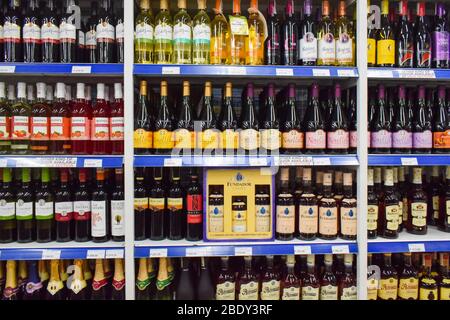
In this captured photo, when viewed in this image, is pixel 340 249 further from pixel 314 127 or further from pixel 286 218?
pixel 314 127

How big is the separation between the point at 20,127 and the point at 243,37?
4.23 ft

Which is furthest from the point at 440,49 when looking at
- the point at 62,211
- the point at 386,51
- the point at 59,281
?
the point at 59,281

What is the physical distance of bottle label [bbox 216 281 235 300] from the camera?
1.83m

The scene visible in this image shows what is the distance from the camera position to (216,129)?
191 cm

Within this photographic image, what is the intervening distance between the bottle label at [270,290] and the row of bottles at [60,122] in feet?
3.53

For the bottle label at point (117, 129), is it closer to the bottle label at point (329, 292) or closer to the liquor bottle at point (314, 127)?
the liquor bottle at point (314, 127)

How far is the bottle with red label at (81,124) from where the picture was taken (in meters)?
1.80

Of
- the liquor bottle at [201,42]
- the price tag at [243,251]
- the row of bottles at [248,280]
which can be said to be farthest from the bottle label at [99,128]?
the price tag at [243,251]

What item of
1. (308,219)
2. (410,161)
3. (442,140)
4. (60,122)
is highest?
(60,122)

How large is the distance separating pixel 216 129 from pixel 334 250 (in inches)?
35.7

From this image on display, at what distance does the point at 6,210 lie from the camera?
179 centimetres

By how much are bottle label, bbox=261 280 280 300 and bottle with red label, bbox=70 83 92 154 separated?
1.19 m

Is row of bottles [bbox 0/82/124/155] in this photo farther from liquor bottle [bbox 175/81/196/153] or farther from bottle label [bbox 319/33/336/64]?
bottle label [bbox 319/33/336/64]

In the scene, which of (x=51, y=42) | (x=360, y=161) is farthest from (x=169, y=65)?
(x=360, y=161)
